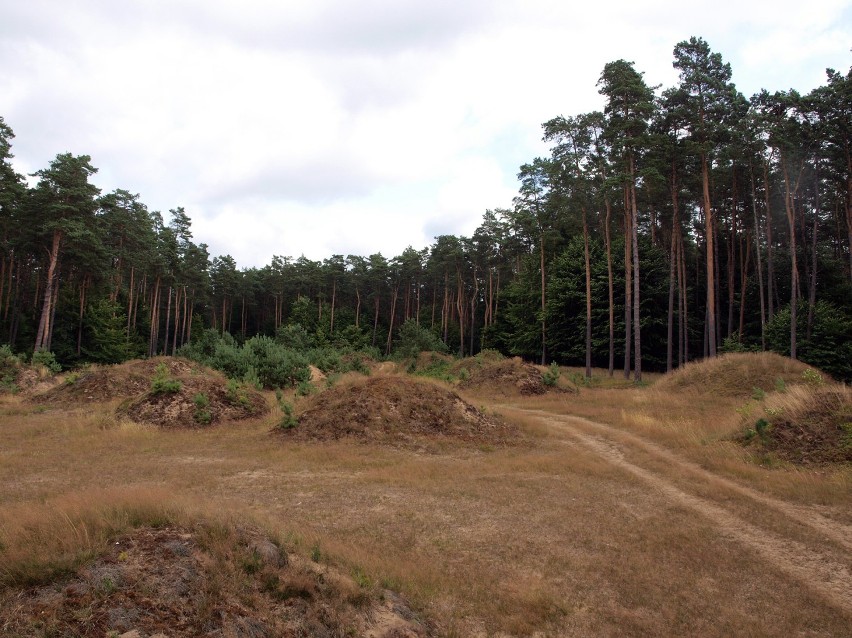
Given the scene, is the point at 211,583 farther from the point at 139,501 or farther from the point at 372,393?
the point at 372,393

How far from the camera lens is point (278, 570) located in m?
Result: 4.39

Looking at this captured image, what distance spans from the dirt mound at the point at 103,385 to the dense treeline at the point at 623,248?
53.0ft

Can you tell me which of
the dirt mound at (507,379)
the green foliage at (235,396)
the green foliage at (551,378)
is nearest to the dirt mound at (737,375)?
the green foliage at (551,378)

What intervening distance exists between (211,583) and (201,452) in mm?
10444

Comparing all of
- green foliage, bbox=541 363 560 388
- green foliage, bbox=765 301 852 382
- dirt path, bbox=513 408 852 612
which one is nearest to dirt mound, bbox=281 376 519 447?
dirt path, bbox=513 408 852 612

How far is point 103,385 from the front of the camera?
Answer: 71.7 feet

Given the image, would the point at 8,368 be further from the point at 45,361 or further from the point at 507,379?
the point at 507,379

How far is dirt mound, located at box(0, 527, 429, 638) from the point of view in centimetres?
323

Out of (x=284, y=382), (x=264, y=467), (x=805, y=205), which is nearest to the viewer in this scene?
(x=264, y=467)

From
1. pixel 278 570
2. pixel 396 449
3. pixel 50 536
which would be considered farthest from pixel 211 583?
pixel 396 449

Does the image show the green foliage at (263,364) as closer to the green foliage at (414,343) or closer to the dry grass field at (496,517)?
the dry grass field at (496,517)

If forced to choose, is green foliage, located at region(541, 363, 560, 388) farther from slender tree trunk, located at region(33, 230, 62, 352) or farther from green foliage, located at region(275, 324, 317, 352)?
slender tree trunk, located at region(33, 230, 62, 352)

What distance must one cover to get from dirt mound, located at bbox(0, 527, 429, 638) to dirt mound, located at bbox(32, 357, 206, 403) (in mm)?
18253

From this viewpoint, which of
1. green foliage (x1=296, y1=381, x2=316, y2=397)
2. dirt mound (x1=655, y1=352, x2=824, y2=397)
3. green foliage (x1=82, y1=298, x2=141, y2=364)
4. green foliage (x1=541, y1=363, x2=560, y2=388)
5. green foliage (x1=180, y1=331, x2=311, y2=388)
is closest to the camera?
dirt mound (x1=655, y1=352, x2=824, y2=397)
